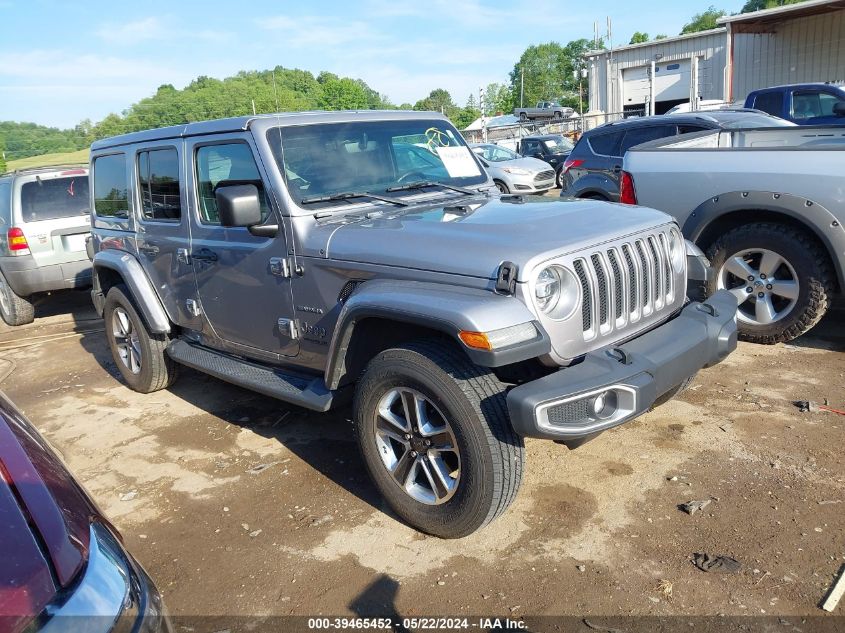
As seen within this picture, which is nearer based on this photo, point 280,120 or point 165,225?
point 280,120

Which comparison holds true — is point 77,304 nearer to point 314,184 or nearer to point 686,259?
point 314,184

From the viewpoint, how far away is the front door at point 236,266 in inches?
154

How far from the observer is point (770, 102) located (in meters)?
13.7

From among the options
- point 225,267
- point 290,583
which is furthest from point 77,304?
point 290,583

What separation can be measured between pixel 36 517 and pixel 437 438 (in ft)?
5.79

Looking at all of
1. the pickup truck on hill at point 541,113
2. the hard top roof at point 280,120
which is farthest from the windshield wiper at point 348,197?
the pickup truck on hill at point 541,113

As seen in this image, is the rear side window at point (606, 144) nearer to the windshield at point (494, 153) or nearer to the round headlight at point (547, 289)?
the round headlight at point (547, 289)

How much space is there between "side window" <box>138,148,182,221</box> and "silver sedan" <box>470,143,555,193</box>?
1182 cm

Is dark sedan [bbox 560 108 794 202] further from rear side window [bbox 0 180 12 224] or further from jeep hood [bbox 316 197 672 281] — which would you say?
rear side window [bbox 0 180 12 224]

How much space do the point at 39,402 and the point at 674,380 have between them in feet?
16.7

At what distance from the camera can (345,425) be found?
4.70 metres

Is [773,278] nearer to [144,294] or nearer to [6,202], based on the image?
[144,294]

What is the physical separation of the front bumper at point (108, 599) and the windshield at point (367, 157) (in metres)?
2.31

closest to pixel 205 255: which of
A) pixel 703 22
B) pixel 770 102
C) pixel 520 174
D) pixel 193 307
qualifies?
pixel 193 307
